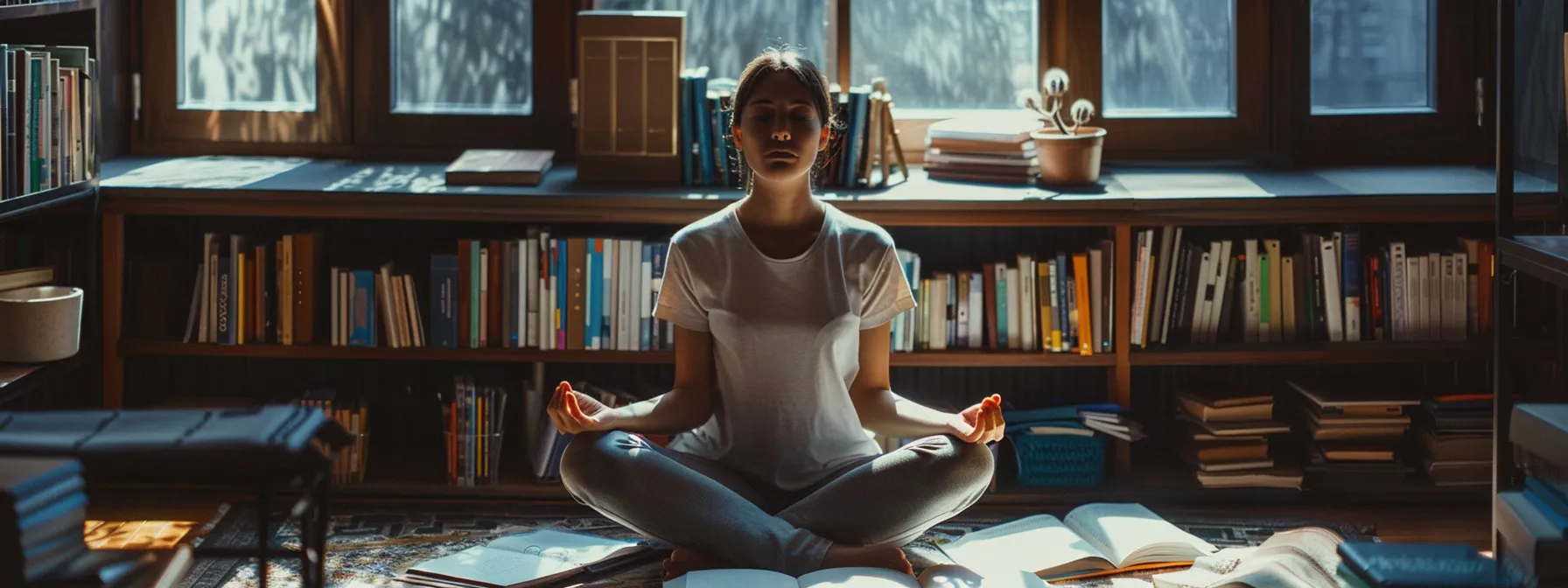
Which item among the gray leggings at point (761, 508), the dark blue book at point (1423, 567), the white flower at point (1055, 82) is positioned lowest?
the gray leggings at point (761, 508)

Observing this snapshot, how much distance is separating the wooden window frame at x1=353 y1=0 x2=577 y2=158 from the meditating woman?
1010mm

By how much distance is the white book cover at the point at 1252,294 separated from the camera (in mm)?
3305

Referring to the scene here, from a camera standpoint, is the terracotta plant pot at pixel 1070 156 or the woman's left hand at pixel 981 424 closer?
the woman's left hand at pixel 981 424

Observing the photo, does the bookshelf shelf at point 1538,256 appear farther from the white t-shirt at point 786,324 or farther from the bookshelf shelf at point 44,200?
the bookshelf shelf at point 44,200

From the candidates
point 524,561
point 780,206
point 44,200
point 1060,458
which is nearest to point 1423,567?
point 780,206

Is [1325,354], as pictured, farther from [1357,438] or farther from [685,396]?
[685,396]

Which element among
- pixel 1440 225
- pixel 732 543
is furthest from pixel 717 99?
pixel 1440 225

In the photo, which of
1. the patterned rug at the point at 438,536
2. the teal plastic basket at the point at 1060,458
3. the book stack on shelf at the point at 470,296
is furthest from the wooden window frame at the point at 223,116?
the teal plastic basket at the point at 1060,458

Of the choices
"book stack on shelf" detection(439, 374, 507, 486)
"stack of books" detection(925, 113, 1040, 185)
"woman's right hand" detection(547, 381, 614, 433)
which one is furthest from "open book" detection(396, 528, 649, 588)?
"stack of books" detection(925, 113, 1040, 185)

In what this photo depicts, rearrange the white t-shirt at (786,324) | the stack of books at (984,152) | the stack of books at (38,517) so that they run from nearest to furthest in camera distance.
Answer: the stack of books at (38,517) < the white t-shirt at (786,324) < the stack of books at (984,152)

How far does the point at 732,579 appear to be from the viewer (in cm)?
234

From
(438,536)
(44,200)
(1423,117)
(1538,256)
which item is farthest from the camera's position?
(1423,117)

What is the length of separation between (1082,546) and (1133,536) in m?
0.09

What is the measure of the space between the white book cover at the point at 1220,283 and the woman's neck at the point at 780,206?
100cm
